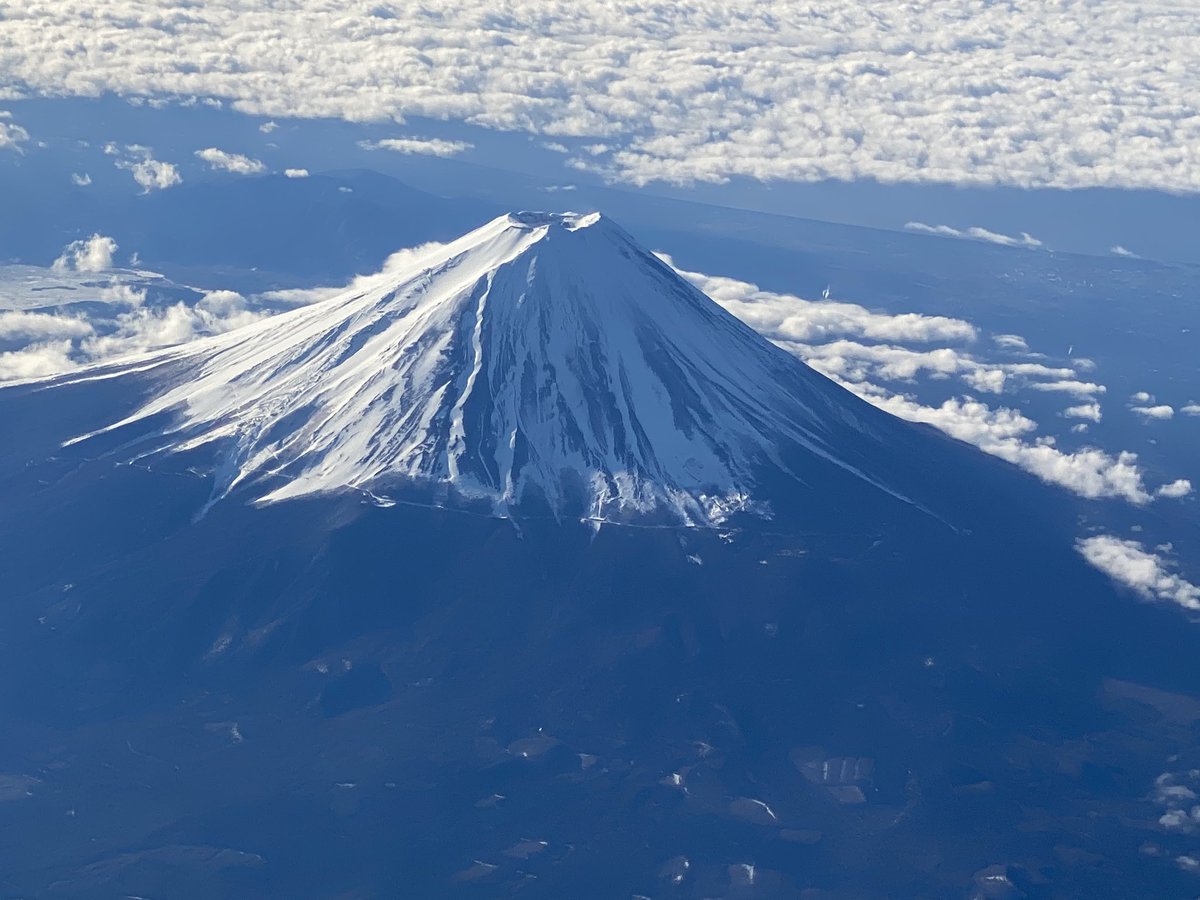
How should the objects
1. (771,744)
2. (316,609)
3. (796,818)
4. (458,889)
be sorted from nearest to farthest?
(458,889) < (796,818) < (771,744) < (316,609)

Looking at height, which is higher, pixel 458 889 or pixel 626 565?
pixel 626 565

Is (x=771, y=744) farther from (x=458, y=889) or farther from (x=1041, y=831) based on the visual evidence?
(x=458, y=889)

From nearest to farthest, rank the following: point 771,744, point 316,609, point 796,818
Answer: point 796,818, point 771,744, point 316,609

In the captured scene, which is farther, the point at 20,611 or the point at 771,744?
the point at 20,611

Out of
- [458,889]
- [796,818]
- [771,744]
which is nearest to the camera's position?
[458,889]

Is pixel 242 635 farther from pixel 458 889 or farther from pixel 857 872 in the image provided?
pixel 857 872

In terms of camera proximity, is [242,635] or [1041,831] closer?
[1041,831]

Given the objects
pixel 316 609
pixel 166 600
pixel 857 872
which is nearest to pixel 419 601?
pixel 316 609

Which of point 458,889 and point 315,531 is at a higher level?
point 315,531

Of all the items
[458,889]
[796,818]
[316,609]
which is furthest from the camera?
[316,609]
